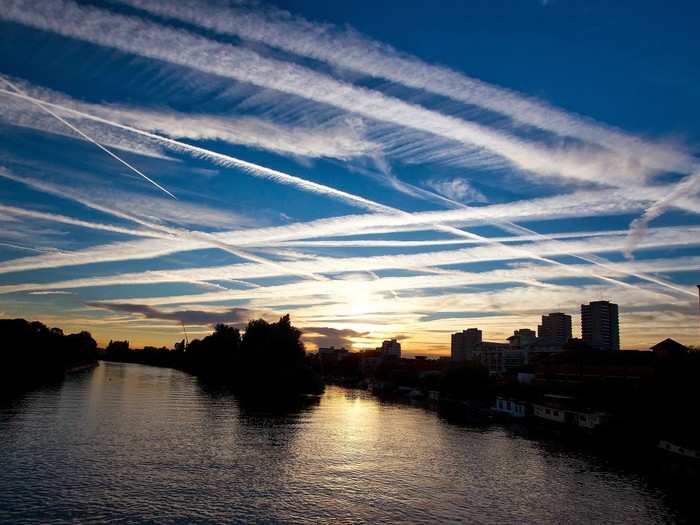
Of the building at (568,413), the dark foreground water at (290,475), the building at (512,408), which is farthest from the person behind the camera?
the building at (512,408)

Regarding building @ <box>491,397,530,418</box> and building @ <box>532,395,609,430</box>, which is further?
building @ <box>491,397,530,418</box>

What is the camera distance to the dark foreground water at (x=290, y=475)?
4928cm

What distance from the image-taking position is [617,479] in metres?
71.4

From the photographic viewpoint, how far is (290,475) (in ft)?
207

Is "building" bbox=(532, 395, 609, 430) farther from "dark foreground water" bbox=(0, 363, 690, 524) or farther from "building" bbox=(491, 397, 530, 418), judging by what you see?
"dark foreground water" bbox=(0, 363, 690, 524)

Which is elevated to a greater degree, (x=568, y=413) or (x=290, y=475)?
(x=568, y=413)

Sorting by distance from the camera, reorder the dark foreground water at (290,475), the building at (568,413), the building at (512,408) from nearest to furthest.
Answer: the dark foreground water at (290,475)
the building at (568,413)
the building at (512,408)

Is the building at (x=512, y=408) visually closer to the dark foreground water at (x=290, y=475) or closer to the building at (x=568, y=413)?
the building at (x=568, y=413)

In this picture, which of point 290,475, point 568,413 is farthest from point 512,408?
point 290,475

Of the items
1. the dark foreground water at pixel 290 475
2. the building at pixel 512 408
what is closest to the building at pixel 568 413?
the building at pixel 512 408

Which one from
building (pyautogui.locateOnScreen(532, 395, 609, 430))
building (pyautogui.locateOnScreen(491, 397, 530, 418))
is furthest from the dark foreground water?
building (pyautogui.locateOnScreen(491, 397, 530, 418))

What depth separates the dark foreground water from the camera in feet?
162

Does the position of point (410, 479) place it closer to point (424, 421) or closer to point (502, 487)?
point (502, 487)

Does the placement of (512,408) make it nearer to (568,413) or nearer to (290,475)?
(568,413)
